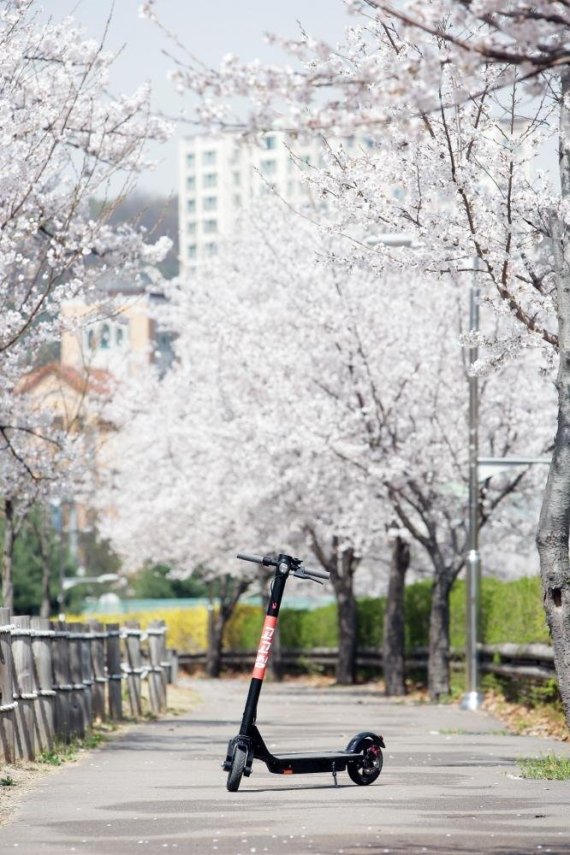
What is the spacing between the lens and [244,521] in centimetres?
4034

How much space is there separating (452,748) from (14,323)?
5709mm

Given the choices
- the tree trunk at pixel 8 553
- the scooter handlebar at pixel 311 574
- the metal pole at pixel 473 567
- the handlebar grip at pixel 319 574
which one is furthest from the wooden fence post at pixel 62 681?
the metal pole at pixel 473 567

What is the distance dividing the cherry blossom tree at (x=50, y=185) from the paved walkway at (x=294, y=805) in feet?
13.5

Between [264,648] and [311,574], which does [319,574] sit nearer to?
[311,574]

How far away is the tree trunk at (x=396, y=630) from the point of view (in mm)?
32969

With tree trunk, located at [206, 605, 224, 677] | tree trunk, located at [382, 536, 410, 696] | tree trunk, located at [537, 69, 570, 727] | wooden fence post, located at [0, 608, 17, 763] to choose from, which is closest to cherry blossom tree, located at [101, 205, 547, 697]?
tree trunk, located at [382, 536, 410, 696]

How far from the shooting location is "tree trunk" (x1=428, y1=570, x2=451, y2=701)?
29.7 m

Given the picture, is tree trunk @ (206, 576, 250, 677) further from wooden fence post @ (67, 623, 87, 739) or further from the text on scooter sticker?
the text on scooter sticker

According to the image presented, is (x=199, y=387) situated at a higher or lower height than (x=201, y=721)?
higher

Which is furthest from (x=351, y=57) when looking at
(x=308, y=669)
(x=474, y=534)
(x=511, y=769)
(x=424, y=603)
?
(x=308, y=669)

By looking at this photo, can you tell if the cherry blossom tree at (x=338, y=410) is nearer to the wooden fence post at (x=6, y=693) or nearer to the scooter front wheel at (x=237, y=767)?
the wooden fence post at (x=6, y=693)

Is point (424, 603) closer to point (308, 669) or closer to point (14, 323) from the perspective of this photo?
point (308, 669)

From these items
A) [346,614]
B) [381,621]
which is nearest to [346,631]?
[346,614]

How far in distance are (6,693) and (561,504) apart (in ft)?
13.7
